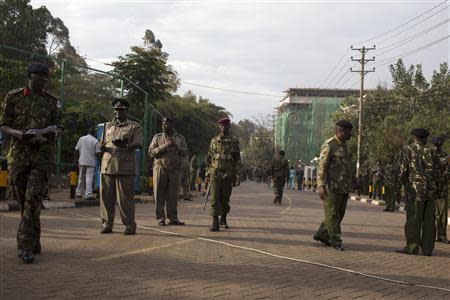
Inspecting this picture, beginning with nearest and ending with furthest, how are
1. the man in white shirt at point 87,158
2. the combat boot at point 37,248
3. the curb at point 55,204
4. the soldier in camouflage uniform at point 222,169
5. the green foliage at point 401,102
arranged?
the combat boot at point 37,248
the soldier in camouflage uniform at point 222,169
the curb at point 55,204
the man in white shirt at point 87,158
the green foliage at point 401,102

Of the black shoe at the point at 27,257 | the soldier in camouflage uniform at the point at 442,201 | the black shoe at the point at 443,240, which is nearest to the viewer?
the black shoe at the point at 27,257

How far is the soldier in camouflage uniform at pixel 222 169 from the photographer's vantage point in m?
8.97

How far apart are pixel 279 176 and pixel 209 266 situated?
1223 cm

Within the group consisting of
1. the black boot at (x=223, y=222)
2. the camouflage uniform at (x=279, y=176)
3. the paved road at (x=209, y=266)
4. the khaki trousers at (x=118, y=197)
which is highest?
the camouflage uniform at (x=279, y=176)

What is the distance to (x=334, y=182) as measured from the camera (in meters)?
7.61

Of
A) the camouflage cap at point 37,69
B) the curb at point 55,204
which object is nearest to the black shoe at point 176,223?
the curb at point 55,204

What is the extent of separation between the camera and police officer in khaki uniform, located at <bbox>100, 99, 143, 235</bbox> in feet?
26.1

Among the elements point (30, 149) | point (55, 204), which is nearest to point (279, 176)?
point (55, 204)

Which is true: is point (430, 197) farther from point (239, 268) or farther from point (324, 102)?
point (324, 102)

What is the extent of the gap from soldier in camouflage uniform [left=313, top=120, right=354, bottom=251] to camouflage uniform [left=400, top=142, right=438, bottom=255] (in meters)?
0.90

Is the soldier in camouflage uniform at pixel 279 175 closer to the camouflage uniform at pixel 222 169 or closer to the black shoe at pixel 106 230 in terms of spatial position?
the camouflage uniform at pixel 222 169

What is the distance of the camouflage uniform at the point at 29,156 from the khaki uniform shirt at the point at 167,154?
360 centimetres

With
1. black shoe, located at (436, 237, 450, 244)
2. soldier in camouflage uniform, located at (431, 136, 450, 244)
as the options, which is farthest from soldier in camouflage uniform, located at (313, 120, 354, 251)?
black shoe, located at (436, 237, 450, 244)

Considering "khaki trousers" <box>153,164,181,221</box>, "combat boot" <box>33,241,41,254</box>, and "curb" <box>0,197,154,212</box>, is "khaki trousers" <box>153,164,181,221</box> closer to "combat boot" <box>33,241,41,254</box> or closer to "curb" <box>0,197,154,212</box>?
"curb" <box>0,197,154,212</box>
